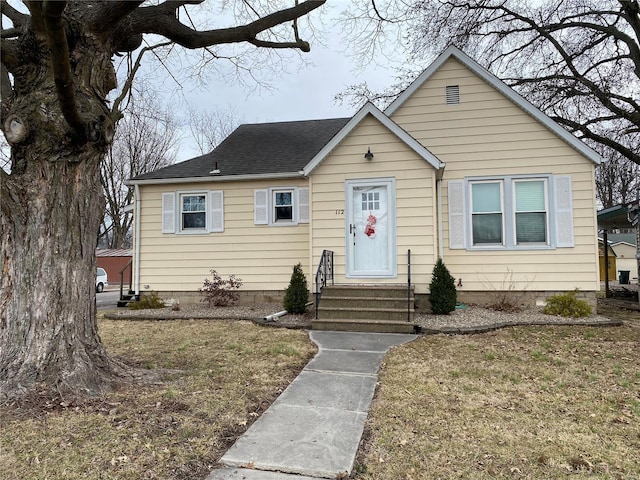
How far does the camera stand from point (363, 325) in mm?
7195

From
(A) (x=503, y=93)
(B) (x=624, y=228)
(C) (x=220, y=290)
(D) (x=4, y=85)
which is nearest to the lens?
(D) (x=4, y=85)

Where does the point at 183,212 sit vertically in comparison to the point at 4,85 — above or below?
below

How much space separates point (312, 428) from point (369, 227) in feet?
19.3

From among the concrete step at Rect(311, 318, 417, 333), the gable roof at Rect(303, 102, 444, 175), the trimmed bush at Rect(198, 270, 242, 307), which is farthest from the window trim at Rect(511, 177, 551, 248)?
the trimmed bush at Rect(198, 270, 242, 307)

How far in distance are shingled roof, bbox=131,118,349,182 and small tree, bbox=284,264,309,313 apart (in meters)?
3.08

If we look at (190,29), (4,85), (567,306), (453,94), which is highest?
(453,94)

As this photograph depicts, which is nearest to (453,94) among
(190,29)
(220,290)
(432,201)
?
(432,201)

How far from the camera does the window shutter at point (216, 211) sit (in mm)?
10625

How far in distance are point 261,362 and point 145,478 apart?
103 inches

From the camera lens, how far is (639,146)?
14.4 metres

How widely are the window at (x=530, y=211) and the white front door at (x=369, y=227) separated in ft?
10.1

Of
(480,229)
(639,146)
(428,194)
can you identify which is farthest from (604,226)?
(428,194)

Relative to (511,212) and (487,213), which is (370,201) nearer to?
(487,213)

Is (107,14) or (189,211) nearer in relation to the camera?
(107,14)
